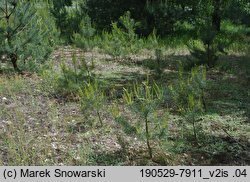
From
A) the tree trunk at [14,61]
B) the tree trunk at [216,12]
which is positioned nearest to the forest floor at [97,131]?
the tree trunk at [14,61]

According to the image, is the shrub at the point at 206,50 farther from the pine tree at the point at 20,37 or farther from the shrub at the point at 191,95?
the pine tree at the point at 20,37

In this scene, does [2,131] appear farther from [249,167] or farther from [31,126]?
[249,167]

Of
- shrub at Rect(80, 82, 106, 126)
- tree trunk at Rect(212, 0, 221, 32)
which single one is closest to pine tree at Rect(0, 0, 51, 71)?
shrub at Rect(80, 82, 106, 126)

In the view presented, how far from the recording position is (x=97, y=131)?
4.99 m

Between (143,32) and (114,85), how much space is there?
5.26 meters

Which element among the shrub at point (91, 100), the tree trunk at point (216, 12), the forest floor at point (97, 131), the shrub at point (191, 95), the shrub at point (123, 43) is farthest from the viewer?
the tree trunk at point (216, 12)

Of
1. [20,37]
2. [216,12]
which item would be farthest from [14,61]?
[216,12]

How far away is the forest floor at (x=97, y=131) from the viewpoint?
4383mm

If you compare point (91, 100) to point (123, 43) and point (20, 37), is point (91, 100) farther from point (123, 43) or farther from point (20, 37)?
point (123, 43)

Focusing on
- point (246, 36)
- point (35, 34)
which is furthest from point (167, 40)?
point (35, 34)

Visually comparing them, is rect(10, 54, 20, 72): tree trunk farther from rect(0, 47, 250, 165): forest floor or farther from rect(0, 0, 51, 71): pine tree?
rect(0, 47, 250, 165): forest floor

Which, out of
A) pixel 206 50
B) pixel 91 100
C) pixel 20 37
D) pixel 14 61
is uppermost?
pixel 20 37

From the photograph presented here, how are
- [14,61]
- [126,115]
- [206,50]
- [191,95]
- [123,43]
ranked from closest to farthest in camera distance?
[191,95] < [126,115] < [14,61] < [206,50] < [123,43]

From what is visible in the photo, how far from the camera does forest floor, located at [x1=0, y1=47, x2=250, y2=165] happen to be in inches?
173
